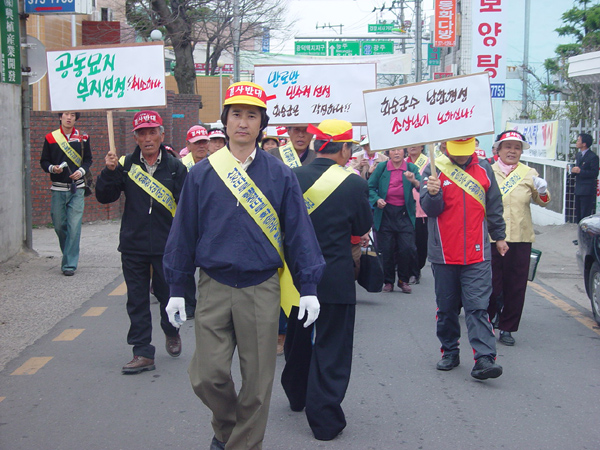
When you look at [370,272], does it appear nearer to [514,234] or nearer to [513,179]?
[514,234]

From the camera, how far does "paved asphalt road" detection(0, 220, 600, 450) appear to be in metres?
4.60

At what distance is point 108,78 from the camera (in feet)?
23.0

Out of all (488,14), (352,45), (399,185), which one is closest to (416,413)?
(399,185)

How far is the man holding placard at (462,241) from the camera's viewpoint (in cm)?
579

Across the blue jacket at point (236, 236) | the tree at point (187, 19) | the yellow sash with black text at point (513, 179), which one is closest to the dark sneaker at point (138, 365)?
the blue jacket at point (236, 236)

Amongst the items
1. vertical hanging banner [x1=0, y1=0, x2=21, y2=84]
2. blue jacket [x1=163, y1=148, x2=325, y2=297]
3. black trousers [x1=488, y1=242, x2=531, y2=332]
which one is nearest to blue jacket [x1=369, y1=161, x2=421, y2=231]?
black trousers [x1=488, y1=242, x2=531, y2=332]

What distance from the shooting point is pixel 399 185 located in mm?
9578

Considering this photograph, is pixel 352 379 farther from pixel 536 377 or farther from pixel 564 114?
pixel 564 114

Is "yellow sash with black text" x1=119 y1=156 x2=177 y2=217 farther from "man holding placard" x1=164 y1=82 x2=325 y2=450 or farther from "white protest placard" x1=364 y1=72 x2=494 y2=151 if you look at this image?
"man holding placard" x1=164 y1=82 x2=325 y2=450

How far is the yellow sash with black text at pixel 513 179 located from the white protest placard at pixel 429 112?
1132 millimetres

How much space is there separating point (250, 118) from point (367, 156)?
8131 mm

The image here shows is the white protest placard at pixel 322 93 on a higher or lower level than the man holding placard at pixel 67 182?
higher

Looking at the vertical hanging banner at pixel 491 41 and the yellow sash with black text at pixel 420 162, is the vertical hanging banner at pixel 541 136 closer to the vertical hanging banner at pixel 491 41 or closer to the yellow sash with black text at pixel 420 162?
the vertical hanging banner at pixel 491 41

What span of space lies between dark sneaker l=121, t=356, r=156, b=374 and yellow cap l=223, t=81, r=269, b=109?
267 cm
